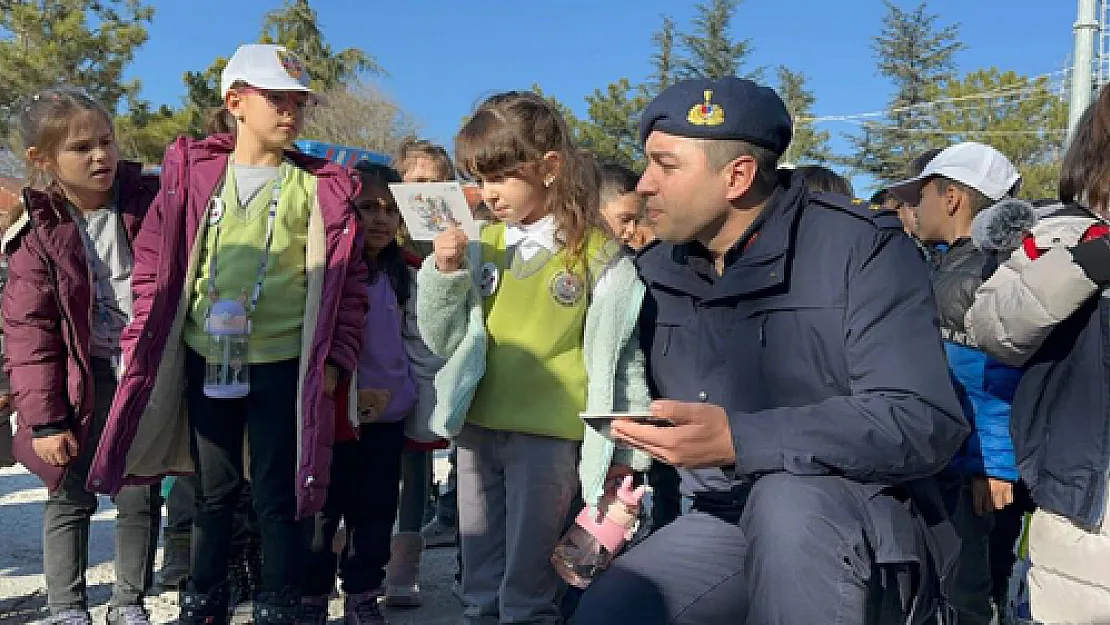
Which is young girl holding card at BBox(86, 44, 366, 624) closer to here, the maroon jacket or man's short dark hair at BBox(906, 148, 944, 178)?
the maroon jacket

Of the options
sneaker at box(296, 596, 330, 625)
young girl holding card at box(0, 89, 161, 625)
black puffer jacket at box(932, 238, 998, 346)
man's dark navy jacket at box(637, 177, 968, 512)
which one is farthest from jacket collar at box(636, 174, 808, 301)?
young girl holding card at box(0, 89, 161, 625)

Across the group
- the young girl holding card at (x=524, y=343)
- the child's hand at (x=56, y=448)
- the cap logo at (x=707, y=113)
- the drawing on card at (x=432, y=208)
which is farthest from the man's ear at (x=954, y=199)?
the child's hand at (x=56, y=448)

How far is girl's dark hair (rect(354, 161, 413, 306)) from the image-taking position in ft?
11.8

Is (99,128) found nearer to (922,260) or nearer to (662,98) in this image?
Answer: (662,98)

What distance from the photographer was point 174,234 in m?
2.89

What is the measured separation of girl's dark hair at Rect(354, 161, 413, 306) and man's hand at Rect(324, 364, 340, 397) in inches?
24.9

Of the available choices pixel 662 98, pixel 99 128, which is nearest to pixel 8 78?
pixel 99 128

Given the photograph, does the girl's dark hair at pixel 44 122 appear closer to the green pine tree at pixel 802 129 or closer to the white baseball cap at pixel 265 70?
the white baseball cap at pixel 265 70

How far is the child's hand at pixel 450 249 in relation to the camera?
2.51m

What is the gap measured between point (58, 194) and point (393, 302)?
126cm

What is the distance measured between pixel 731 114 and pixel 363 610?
7.31ft

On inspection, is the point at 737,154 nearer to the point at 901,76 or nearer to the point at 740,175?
the point at 740,175

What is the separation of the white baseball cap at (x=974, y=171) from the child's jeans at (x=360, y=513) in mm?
2389

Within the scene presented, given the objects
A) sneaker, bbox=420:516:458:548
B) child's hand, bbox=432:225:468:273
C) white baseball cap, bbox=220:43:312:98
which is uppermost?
white baseball cap, bbox=220:43:312:98
